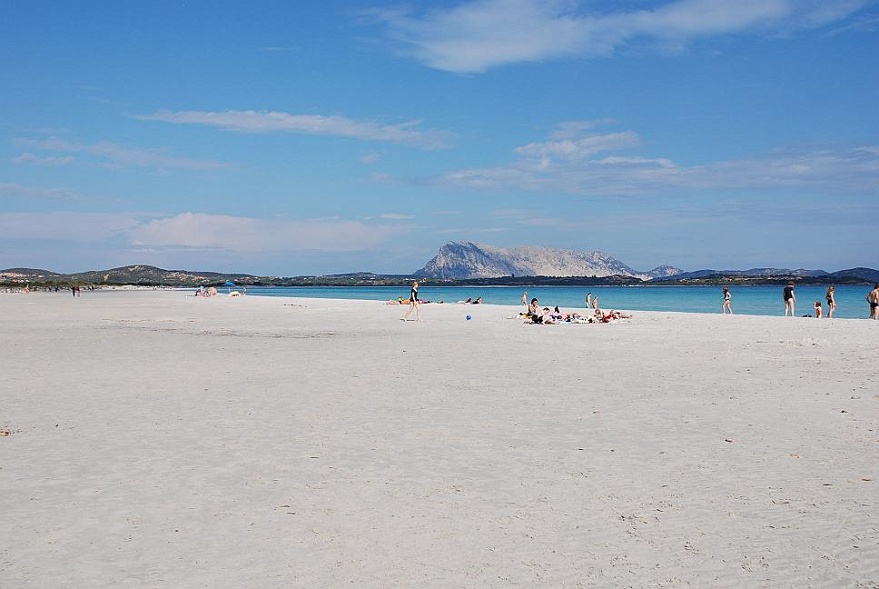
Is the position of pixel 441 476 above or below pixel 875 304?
below

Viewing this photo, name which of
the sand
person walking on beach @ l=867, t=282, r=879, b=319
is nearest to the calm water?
person walking on beach @ l=867, t=282, r=879, b=319

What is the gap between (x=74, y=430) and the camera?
9414 mm

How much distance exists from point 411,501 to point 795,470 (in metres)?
4.05

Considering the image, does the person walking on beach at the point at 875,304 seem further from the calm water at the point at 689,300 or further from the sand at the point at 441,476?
the sand at the point at 441,476

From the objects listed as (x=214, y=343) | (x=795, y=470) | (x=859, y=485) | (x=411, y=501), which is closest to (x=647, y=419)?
(x=795, y=470)

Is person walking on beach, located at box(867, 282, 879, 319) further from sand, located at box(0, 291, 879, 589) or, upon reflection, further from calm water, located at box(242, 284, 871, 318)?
sand, located at box(0, 291, 879, 589)

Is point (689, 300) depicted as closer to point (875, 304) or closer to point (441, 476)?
point (875, 304)

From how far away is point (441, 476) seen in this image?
727 centimetres

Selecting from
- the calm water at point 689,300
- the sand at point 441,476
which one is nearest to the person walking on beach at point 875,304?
the calm water at point 689,300

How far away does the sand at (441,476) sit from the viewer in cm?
509

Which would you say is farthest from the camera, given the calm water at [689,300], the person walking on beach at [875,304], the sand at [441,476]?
the calm water at [689,300]

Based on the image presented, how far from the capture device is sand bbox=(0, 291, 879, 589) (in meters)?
5.09

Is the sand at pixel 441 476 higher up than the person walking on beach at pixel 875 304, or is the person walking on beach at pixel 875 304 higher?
the person walking on beach at pixel 875 304

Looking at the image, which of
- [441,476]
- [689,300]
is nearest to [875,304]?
[441,476]
